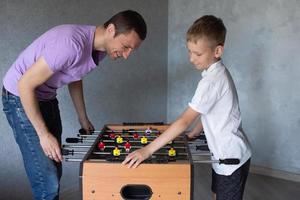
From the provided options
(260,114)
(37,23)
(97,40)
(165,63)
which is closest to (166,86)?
(165,63)

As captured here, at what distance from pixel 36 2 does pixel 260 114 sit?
2281 mm

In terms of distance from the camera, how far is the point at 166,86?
409cm

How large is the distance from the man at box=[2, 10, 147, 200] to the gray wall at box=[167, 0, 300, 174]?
2.02 meters

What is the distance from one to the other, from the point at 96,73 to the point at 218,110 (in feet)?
5.33

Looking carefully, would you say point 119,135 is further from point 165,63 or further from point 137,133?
point 165,63

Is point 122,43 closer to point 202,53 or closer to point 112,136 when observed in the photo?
point 202,53

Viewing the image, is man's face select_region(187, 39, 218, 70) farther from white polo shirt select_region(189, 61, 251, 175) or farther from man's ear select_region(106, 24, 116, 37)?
man's ear select_region(106, 24, 116, 37)

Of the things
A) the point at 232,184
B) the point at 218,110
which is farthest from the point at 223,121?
the point at 232,184

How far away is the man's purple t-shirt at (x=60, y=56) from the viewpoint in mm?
1539

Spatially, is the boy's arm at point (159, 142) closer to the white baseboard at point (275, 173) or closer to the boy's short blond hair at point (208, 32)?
the boy's short blond hair at point (208, 32)

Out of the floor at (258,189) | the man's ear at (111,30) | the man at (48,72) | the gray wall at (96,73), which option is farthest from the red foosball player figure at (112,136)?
the floor at (258,189)

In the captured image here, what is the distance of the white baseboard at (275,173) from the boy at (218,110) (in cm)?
Result: 185

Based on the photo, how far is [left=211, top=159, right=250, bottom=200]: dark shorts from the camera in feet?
5.66

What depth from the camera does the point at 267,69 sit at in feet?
11.1
